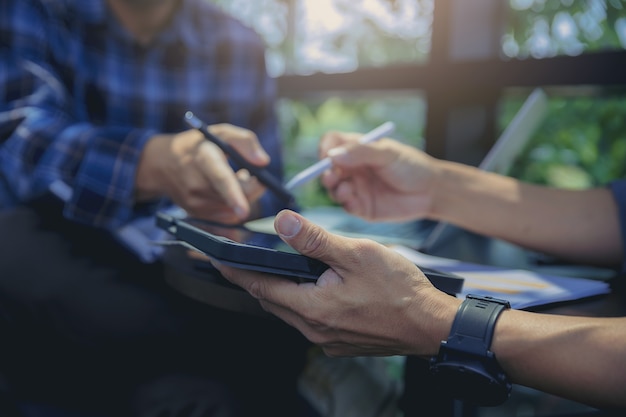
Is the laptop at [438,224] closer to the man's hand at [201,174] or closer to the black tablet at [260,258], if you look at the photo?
the man's hand at [201,174]

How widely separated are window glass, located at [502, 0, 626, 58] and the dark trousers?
110cm

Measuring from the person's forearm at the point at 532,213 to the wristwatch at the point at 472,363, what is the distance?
45cm

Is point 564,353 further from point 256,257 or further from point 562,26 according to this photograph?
point 562,26

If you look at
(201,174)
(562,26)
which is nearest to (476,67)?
(562,26)

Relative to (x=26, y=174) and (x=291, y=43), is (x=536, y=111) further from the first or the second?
(x=291, y=43)

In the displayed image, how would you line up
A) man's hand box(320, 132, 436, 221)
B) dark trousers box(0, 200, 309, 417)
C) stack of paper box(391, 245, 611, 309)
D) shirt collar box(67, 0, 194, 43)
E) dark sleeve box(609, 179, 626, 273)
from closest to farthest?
stack of paper box(391, 245, 611, 309) → dark trousers box(0, 200, 309, 417) → dark sleeve box(609, 179, 626, 273) → man's hand box(320, 132, 436, 221) → shirt collar box(67, 0, 194, 43)

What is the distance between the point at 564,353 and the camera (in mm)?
507

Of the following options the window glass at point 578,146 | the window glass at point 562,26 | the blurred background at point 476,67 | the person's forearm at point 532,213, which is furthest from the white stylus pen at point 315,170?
the window glass at point 578,146

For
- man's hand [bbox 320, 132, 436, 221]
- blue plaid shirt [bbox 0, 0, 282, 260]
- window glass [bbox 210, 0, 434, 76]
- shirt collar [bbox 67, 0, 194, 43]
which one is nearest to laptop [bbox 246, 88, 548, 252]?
man's hand [bbox 320, 132, 436, 221]

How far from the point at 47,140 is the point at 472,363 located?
2.54 ft

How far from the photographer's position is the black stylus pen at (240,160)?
2.52 ft

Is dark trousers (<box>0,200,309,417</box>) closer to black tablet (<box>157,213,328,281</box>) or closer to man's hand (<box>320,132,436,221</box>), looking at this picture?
black tablet (<box>157,213,328,281</box>)

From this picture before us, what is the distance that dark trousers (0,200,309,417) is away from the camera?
28.3 inches

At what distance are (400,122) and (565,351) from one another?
2.16 m
